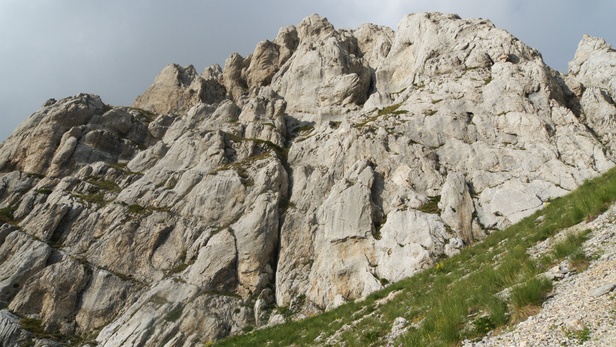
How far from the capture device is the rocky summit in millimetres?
37531

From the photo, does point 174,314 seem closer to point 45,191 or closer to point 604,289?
point 604,289

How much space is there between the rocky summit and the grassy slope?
1310cm

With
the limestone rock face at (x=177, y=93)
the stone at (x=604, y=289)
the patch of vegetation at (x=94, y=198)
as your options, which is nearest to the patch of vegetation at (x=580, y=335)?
the stone at (x=604, y=289)

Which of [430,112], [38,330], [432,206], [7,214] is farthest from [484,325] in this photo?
[7,214]

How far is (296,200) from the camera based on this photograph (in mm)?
48781

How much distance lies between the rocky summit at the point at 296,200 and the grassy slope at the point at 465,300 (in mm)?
13102

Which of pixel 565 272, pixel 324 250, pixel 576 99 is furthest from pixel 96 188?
pixel 576 99

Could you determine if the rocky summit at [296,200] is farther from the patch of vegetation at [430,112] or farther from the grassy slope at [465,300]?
the grassy slope at [465,300]

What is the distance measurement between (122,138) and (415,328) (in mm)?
81313

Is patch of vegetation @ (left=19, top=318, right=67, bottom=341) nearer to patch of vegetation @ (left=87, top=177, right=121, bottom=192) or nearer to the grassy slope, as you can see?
patch of vegetation @ (left=87, top=177, right=121, bottom=192)

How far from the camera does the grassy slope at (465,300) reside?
9.39 m

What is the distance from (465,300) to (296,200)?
3797 centimetres

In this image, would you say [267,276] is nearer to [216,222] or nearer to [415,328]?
[216,222]

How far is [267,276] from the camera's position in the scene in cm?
4188
